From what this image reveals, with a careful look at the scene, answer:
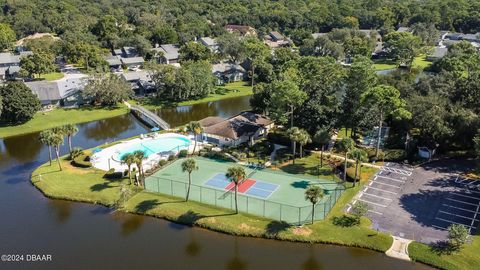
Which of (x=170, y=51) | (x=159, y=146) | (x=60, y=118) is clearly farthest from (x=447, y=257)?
(x=170, y=51)

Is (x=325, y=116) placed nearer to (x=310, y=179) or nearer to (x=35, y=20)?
(x=310, y=179)

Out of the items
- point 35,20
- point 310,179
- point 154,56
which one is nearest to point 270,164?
point 310,179

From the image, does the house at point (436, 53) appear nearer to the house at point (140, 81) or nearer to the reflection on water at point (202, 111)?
the reflection on water at point (202, 111)

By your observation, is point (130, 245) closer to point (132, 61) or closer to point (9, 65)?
point (132, 61)

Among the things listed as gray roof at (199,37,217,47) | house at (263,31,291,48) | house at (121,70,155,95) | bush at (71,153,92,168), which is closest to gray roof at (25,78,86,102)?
house at (121,70,155,95)

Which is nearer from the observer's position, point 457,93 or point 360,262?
point 360,262
